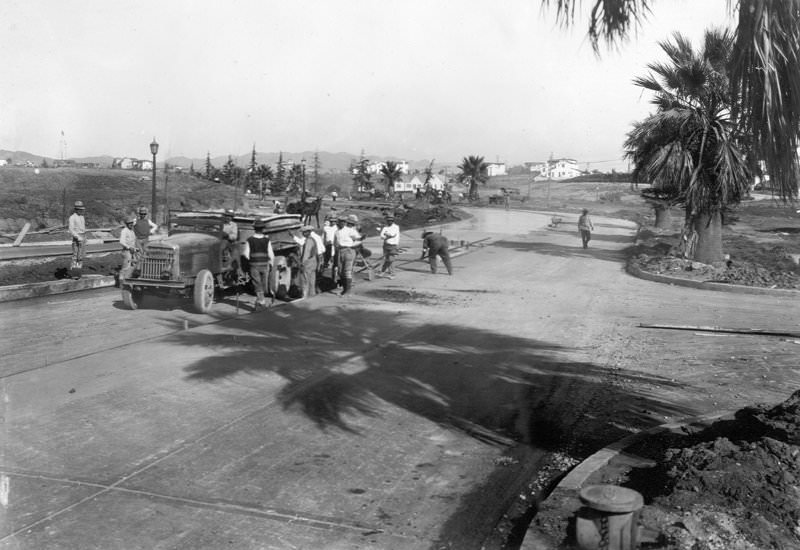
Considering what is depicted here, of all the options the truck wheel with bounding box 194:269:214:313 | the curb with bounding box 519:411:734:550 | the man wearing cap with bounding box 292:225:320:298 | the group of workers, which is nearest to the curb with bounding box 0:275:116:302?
the group of workers

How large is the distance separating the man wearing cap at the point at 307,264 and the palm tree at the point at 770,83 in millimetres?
10082

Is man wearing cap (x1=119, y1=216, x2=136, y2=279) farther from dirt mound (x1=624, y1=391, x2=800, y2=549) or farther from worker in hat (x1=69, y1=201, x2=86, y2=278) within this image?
dirt mound (x1=624, y1=391, x2=800, y2=549)

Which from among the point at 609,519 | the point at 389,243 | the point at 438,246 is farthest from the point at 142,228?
the point at 609,519

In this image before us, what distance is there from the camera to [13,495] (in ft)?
17.7

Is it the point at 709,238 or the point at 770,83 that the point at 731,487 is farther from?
the point at 709,238

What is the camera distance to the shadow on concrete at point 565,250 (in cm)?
2635

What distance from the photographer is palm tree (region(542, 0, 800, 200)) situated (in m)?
5.22

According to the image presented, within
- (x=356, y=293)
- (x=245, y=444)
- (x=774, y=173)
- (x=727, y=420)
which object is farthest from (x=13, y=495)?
(x=356, y=293)

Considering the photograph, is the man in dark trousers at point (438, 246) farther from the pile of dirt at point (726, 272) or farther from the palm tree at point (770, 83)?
the palm tree at point (770, 83)

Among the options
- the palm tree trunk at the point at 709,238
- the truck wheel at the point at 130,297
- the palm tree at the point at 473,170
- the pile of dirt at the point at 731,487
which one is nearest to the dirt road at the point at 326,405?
the truck wheel at the point at 130,297

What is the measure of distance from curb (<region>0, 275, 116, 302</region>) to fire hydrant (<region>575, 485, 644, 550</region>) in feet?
44.2

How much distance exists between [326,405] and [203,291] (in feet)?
20.4

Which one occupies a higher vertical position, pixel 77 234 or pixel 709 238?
pixel 709 238

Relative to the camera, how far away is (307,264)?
607 inches
